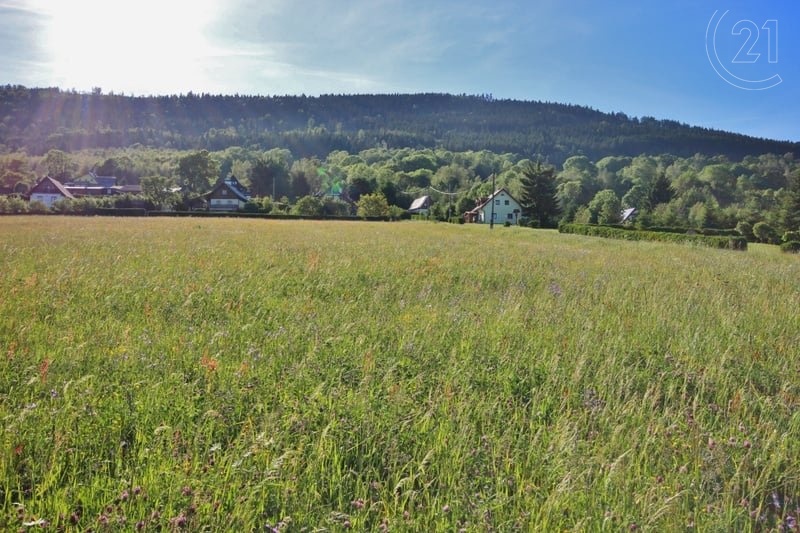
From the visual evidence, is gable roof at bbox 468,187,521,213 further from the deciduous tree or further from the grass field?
the grass field

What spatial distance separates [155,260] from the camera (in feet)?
36.2

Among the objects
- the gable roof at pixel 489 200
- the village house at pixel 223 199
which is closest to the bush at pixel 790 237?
the gable roof at pixel 489 200

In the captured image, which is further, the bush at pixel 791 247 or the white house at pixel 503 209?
the white house at pixel 503 209

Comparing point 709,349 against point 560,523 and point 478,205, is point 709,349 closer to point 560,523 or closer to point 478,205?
point 560,523

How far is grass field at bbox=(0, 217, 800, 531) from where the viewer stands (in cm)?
240

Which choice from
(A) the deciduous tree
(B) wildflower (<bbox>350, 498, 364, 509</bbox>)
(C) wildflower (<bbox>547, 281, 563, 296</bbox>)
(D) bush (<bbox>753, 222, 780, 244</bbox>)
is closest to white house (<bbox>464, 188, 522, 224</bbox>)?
(D) bush (<bbox>753, 222, 780, 244</bbox>)

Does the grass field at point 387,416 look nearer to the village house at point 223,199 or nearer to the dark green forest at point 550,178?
the dark green forest at point 550,178

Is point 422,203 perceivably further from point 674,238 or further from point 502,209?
point 674,238

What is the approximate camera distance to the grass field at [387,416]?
240 cm

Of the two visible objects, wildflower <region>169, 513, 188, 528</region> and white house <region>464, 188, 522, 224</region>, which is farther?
white house <region>464, 188, 522, 224</region>

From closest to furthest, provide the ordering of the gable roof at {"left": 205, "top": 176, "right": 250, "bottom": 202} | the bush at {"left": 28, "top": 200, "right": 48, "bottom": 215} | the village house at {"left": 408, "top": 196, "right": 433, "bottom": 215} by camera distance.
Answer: the bush at {"left": 28, "top": 200, "right": 48, "bottom": 215}, the gable roof at {"left": 205, "top": 176, "right": 250, "bottom": 202}, the village house at {"left": 408, "top": 196, "right": 433, "bottom": 215}

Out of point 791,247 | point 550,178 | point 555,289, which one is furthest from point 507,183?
point 555,289

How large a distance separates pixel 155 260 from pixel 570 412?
1081 cm

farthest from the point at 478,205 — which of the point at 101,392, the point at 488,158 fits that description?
the point at 101,392
